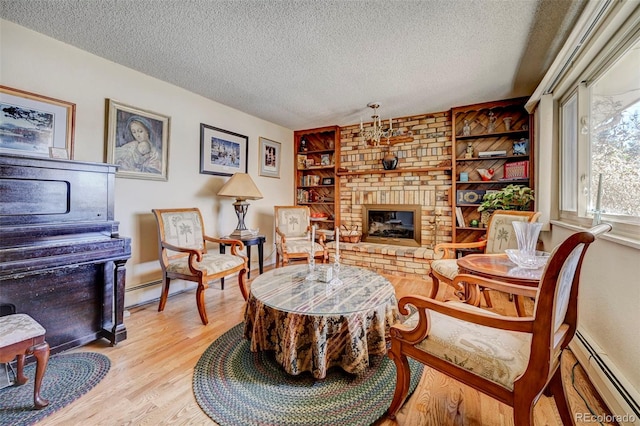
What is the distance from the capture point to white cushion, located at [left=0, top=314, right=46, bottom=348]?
1.24 m

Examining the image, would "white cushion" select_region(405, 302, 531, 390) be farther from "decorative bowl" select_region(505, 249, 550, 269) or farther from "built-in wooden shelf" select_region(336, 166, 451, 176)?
"built-in wooden shelf" select_region(336, 166, 451, 176)

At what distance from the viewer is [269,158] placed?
4.26 meters

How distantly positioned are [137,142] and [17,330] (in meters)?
1.88

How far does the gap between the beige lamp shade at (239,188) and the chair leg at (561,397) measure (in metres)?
2.91

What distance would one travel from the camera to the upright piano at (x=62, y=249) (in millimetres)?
1572

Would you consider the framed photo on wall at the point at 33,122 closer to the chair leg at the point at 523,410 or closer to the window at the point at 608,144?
the chair leg at the point at 523,410

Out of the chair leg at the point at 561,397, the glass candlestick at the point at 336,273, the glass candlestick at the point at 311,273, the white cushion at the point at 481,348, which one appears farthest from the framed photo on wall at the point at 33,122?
the chair leg at the point at 561,397

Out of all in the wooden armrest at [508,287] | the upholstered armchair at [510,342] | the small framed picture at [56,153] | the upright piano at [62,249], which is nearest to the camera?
the upholstered armchair at [510,342]

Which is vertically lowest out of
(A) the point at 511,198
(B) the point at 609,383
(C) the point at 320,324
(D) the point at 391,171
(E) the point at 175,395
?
(E) the point at 175,395

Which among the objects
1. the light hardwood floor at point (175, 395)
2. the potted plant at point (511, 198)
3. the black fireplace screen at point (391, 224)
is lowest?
the light hardwood floor at point (175, 395)

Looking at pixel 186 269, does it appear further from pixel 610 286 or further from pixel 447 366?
pixel 610 286

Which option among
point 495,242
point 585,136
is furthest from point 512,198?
point 585,136

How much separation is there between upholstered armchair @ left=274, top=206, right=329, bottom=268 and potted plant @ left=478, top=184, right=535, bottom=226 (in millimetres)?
2085

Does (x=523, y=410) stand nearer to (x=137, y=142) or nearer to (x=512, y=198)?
(x=512, y=198)
